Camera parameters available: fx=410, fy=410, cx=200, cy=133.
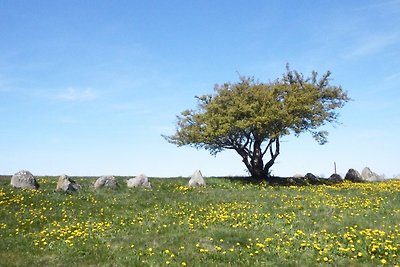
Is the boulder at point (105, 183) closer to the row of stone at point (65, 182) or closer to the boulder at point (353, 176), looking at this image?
the row of stone at point (65, 182)

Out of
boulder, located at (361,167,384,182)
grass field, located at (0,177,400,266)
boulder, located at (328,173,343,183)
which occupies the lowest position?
grass field, located at (0,177,400,266)

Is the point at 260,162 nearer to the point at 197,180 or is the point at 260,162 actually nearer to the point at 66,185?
the point at 197,180

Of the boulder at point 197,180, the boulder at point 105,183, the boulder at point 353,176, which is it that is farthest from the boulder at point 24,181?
the boulder at point 353,176

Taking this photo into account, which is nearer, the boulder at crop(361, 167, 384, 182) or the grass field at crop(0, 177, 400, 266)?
the grass field at crop(0, 177, 400, 266)


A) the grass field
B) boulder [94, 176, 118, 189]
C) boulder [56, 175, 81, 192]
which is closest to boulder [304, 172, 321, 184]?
the grass field

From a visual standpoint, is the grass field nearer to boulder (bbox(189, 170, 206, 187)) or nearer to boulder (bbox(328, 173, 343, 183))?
boulder (bbox(189, 170, 206, 187))

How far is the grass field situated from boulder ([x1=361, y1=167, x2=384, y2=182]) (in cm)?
1727

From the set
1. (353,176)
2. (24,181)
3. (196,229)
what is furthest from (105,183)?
(353,176)

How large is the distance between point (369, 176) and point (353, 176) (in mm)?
3227

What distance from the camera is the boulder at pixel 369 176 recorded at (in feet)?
147

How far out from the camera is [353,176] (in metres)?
43.5

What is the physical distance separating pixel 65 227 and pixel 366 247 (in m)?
12.7

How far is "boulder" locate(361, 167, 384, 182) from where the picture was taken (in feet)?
Answer: 147

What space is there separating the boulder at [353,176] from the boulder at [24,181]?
31056 millimetres
